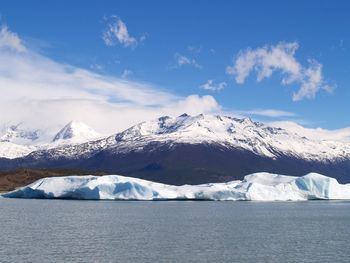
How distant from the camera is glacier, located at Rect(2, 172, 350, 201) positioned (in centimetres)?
10162

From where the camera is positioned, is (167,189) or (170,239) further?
(167,189)

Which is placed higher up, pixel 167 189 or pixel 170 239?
pixel 167 189

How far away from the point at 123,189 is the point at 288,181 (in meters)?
29.7

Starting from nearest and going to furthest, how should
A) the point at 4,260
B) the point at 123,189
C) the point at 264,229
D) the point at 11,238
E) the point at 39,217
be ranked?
1. the point at 4,260
2. the point at 11,238
3. the point at 264,229
4. the point at 39,217
5. the point at 123,189

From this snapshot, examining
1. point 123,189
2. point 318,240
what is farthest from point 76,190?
point 318,240

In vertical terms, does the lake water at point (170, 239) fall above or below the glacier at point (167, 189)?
below

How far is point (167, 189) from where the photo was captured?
4077 inches

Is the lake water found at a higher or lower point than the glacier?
lower

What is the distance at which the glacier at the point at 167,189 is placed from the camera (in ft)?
333

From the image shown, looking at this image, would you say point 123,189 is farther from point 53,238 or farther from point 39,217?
point 53,238

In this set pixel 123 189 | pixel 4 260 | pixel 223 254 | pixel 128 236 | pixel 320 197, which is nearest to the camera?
pixel 4 260

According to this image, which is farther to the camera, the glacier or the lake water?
the glacier

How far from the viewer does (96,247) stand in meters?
37.3

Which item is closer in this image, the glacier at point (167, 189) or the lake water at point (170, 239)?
the lake water at point (170, 239)
